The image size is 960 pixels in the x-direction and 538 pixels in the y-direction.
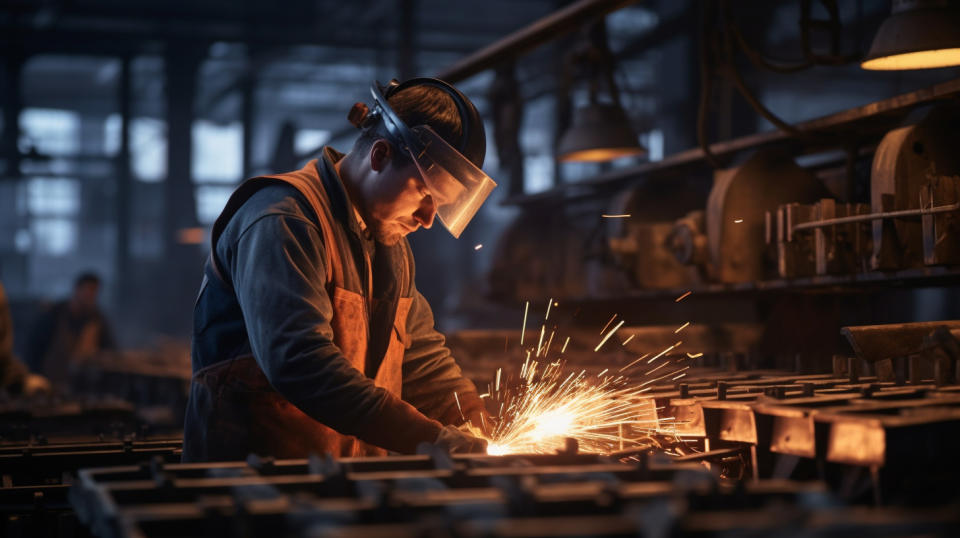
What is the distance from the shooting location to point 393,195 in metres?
2.82

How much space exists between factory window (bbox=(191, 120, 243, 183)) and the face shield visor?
58.3 feet

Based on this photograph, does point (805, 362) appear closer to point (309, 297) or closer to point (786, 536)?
point (309, 297)

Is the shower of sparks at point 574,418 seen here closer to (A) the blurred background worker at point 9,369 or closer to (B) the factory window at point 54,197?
(A) the blurred background worker at point 9,369

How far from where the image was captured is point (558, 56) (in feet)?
28.6

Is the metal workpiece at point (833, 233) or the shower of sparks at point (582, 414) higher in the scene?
the metal workpiece at point (833, 233)

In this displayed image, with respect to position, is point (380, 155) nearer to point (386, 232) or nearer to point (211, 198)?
point (386, 232)

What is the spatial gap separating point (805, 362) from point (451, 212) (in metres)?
1.47

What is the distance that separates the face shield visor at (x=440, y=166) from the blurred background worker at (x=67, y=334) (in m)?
7.29

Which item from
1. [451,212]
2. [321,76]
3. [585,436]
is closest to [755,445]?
[585,436]

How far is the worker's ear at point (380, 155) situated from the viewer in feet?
9.14

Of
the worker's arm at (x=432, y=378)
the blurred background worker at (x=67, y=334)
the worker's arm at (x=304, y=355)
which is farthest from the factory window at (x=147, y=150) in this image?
the worker's arm at (x=304, y=355)

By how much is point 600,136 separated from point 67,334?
601 centimetres

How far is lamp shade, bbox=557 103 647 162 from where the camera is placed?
536 centimetres

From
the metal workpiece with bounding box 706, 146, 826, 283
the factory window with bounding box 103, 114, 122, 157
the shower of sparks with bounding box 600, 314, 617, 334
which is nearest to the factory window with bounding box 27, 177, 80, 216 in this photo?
the factory window with bounding box 103, 114, 122, 157
